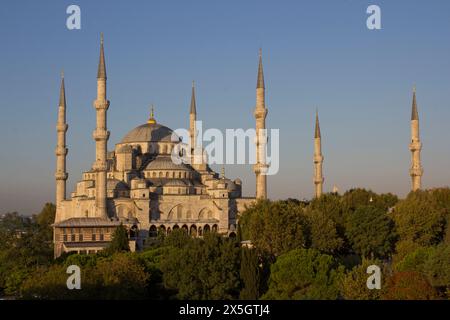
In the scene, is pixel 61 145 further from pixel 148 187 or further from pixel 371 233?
pixel 371 233

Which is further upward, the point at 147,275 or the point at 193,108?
the point at 193,108

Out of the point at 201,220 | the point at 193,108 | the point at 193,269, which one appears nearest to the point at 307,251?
the point at 193,269

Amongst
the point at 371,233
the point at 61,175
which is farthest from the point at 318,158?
the point at 371,233

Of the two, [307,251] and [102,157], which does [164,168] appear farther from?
[307,251]

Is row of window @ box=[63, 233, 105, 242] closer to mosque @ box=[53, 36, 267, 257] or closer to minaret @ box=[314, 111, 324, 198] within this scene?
mosque @ box=[53, 36, 267, 257]

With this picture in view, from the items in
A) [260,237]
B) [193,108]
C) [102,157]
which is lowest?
[260,237]
